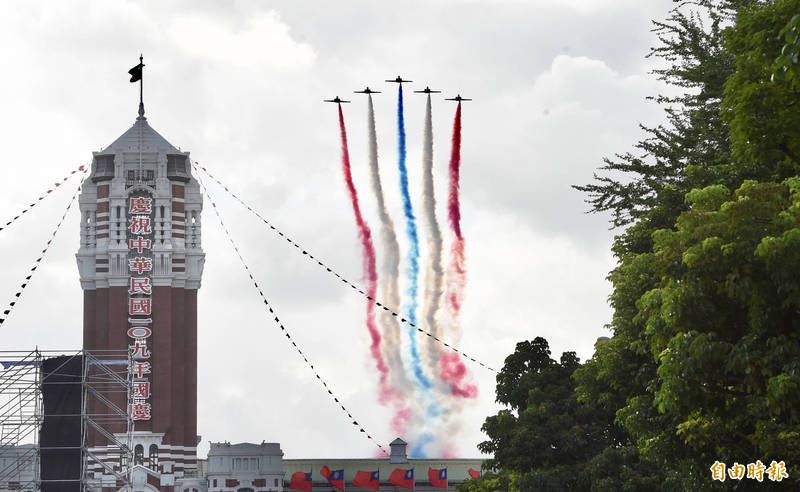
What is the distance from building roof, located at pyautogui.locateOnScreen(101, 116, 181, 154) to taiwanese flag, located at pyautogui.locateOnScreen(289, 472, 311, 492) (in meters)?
24.4

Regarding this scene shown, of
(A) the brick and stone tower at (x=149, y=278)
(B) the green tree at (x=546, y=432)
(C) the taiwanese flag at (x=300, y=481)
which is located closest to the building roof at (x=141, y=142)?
(A) the brick and stone tower at (x=149, y=278)

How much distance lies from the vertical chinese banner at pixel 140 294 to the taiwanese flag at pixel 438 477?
2040 cm

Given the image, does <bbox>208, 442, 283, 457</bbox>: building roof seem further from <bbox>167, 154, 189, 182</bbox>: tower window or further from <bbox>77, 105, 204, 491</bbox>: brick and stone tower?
<bbox>167, 154, 189, 182</bbox>: tower window

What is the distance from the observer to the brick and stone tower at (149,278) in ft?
308

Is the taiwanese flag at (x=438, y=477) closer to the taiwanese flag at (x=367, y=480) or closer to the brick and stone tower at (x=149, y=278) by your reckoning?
the taiwanese flag at (x=367, y=480)

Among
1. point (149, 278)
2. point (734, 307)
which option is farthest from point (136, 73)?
point (734, 307)

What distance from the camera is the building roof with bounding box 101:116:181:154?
3851 inches

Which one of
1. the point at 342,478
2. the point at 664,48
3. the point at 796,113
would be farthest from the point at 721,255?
the point at 342,478

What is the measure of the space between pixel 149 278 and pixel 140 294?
4.14 feet

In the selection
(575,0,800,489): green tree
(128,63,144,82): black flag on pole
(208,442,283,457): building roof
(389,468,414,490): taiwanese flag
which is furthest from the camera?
(128,63,144,82): black flag on pole

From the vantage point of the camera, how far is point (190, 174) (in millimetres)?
98750

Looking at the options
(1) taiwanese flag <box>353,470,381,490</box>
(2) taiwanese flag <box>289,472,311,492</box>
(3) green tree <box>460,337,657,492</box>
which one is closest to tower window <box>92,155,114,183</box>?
(2) taiwanese flag <box>289,472,311,492</box>

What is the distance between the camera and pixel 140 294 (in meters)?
95.5

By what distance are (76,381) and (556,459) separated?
26.4 meters
